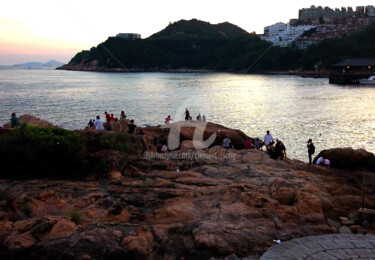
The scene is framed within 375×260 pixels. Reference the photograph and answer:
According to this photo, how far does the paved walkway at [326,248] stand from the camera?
8.42 metres

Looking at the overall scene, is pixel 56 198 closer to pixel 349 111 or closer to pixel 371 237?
pixel 371 237

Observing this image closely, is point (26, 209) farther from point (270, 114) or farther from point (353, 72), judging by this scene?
point (353, 72)

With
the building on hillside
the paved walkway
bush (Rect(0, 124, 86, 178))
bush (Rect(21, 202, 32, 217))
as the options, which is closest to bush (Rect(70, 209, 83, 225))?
bush (Rect(21, 202, 32, 217))

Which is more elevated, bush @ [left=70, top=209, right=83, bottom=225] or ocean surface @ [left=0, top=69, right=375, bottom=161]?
bush @ [left=70, top=209, right=83, bottom=225]

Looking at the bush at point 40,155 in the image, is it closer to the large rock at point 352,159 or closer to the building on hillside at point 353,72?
the large rock at point 352,159

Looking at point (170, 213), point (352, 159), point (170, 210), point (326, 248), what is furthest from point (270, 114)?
point (326, 248)

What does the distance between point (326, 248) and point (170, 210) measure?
437cm

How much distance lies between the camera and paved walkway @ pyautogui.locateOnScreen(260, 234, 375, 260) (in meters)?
8.42

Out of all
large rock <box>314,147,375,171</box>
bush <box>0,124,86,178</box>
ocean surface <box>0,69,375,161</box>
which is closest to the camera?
bush <box>0,124,86,178</box>

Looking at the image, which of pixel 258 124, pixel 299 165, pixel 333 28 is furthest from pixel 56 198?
pixel 333 28

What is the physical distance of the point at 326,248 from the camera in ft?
28.9

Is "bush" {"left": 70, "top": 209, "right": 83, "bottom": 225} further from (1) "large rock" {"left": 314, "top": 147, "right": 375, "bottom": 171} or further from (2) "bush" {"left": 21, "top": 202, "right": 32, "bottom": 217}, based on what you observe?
(1) "large rock" {"left": 314, "top": 147, "right": 375, "bottom": 171}

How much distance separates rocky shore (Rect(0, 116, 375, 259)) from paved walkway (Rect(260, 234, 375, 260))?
507mm

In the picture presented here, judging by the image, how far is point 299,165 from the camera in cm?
1719
